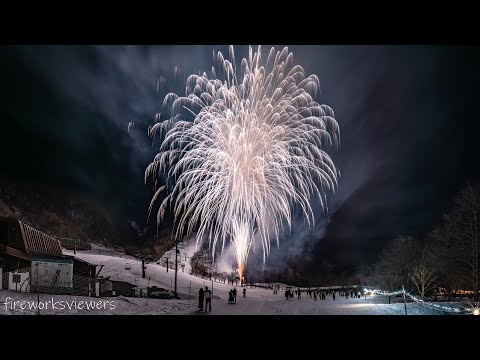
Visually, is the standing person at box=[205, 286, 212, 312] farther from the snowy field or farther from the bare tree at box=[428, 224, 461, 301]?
the bare tree at box=[428, 224, 461, 301]

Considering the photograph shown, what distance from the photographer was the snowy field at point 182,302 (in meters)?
8.98

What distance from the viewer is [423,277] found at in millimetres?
10273

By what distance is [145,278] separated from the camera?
33.6 feet

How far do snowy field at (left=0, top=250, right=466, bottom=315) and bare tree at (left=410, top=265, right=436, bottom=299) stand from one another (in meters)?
0.69

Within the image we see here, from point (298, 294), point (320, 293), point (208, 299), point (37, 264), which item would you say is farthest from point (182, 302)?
point (320, 293)

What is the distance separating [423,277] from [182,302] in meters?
6.71

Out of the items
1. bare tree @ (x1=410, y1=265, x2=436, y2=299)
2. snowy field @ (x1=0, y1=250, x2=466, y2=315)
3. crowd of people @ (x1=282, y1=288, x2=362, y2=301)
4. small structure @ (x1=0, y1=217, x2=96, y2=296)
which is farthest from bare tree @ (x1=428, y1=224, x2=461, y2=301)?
small structure @ (x1=0, y1=217, x2=96, y2=296)

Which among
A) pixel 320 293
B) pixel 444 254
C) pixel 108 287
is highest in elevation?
pixel 444 254

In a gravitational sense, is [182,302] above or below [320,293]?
below

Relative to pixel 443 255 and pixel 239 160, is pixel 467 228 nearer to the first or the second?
pixel 443 255

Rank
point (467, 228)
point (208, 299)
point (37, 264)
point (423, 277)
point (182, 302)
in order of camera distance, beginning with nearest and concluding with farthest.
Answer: point (37, 264) < point (208, 299) < point (182, 302) < point (423, 277) < point (467, 228)

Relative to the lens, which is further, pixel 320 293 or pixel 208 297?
pixel 320 293

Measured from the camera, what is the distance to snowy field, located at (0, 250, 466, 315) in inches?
354

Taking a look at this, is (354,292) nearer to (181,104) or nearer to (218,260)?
(218,260)
